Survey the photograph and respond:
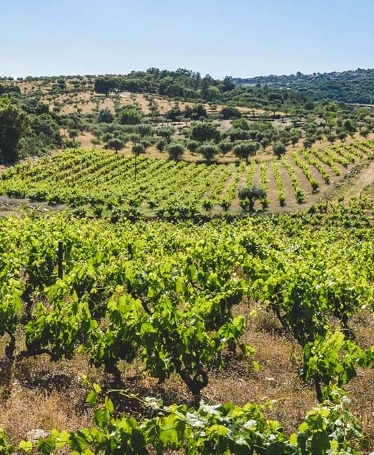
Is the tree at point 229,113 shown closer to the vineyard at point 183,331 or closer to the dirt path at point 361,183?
the dirt path at point 361,183

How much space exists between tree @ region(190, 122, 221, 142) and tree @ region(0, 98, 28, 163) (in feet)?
127

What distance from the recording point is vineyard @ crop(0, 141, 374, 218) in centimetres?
5592

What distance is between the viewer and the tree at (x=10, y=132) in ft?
260

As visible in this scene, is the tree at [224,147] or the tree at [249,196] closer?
the tree at [249,196]

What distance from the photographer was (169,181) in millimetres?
69500

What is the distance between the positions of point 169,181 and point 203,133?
1554 inches

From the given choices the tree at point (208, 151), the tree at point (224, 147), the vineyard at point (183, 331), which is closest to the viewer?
the vineyard at point (183, 331)

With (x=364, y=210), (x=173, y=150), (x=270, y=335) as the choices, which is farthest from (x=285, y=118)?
(x=270, y=335)

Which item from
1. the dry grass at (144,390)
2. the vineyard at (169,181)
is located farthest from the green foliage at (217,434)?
→ the vineyard at (169,181)

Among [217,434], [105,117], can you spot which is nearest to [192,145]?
[105,117]

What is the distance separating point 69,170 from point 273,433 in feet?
243

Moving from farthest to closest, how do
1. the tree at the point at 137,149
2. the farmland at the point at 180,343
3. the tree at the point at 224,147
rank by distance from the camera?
the tree at the point at 224,147
the tree at the point at 137,149
the farmland at the point at 180,343

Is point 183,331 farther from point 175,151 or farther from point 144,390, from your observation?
point 175,151

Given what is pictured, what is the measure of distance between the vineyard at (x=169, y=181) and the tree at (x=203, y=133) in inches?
829
